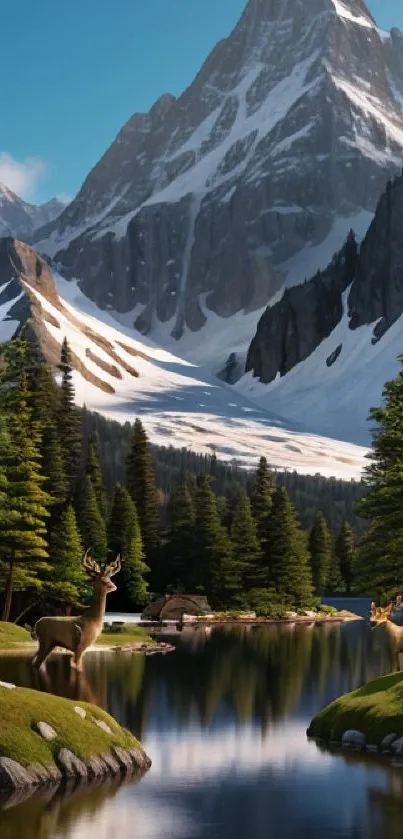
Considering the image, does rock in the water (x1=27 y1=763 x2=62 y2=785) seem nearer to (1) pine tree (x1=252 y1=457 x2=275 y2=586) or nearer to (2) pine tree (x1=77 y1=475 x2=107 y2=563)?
(2) pine tree (x1=77 y1=475 x2=107 y2=563)

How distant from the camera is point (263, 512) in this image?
109500 mm

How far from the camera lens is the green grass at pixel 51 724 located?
901 inches

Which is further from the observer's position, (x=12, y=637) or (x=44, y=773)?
(x=12, y=637)

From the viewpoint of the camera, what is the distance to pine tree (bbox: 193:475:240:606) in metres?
102

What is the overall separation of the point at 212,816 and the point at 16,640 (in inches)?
1406

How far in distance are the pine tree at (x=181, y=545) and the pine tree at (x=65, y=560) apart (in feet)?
92.8

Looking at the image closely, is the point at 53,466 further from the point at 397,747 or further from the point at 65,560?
the point at 397,747

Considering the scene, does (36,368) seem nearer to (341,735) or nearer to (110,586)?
(110,586)

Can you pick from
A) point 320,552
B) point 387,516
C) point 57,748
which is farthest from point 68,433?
point 57,748

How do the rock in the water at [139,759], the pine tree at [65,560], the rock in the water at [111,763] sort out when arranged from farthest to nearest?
the pine tree at [65,560] → the rock in the water at [139,759] → the rock in the water at [111,763]

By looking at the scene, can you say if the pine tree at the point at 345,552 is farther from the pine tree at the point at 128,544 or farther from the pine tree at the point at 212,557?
the pine tree at the point at 128,544

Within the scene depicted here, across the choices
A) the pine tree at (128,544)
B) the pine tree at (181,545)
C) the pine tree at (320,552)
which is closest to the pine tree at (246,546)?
the pine tree at (181,545)

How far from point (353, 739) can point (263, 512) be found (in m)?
80.4

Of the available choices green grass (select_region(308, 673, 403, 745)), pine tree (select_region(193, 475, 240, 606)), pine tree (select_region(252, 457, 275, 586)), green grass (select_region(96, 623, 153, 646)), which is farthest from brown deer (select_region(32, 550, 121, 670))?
pine tree (select_region(252, 457, 275, 586))
